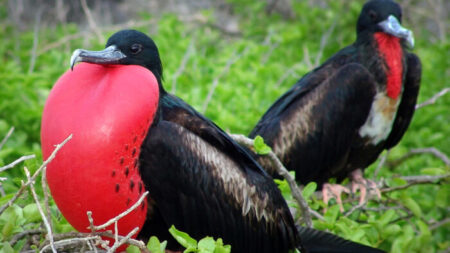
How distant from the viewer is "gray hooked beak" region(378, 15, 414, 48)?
4629mm

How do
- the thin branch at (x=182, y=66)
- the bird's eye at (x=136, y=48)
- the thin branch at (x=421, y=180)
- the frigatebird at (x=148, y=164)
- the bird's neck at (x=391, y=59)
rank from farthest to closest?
the thin branch at (x=182, y=66)
the bird's neck at (x=391, y=59)
the thin branch at (x=421, y=180)
the bird's eye at (x=136, y=48)
the frigatebird at (x=148, y=164)

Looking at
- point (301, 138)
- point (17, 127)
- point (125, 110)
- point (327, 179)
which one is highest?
point (125, 110)

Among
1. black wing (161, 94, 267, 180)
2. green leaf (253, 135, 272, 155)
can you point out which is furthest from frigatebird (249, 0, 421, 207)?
green leaf (253, 135, 272, 155)

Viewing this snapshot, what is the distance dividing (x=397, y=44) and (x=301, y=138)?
2.87 feet

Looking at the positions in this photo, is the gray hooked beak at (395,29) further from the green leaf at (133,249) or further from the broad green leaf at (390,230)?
the green leaf at (133,249)

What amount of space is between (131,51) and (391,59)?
85.3 inches

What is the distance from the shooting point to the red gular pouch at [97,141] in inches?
99.0

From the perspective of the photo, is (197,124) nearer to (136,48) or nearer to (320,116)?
(136,48)

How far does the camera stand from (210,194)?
9.67 ft

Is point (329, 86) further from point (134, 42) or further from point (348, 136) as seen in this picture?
point (134, 42)

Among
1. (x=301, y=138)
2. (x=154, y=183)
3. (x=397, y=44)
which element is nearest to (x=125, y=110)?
(x=154, y=183)

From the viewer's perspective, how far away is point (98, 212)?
259 centimetres

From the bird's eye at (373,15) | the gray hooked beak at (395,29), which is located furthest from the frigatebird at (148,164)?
the bird's eye at (373,15)

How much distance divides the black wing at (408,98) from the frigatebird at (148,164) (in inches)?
73.1
